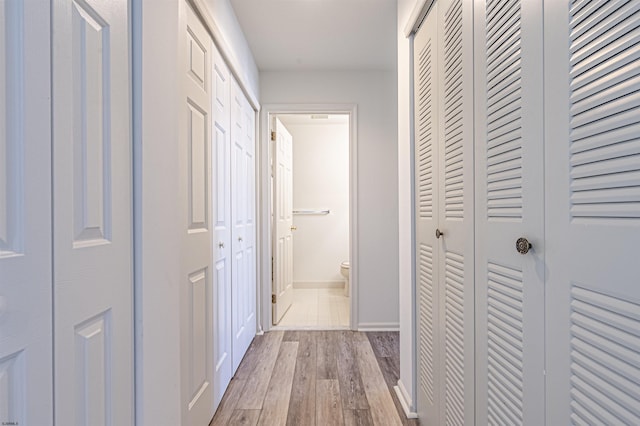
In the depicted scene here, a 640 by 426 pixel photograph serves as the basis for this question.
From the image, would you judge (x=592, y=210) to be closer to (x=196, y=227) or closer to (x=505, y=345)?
(x=505, y=345)

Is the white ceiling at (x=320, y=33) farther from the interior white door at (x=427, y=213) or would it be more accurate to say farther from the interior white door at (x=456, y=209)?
the interior white door at (x=456, y=209)

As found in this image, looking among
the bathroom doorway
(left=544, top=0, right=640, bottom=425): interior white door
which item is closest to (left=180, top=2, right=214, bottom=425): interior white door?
(left=544, top=0, right=640, bottom=425): interior white door

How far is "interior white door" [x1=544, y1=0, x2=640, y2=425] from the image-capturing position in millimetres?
572

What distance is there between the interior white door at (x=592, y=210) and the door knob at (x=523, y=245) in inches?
1.9

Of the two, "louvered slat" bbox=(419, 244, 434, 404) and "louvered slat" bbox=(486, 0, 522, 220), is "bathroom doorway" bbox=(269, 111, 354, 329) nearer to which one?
"louvered slat" bbox=(419, 244, 434, 404)

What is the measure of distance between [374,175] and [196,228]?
1.97 m

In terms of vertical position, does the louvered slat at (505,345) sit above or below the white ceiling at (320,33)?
below

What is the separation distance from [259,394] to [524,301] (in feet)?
5.60

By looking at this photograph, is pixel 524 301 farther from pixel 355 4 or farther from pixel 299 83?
pixel 299 83

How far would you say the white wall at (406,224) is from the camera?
5.94ft
